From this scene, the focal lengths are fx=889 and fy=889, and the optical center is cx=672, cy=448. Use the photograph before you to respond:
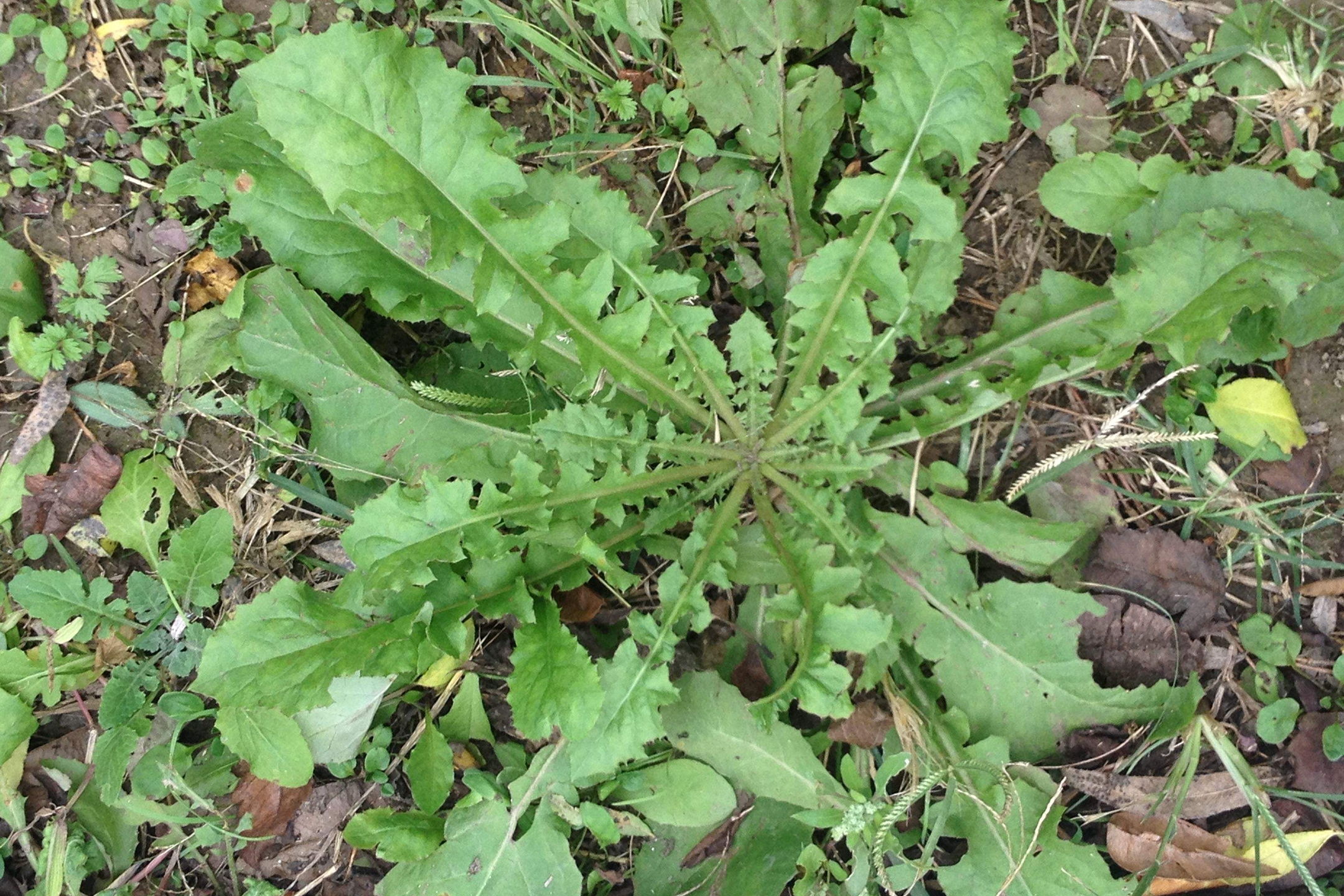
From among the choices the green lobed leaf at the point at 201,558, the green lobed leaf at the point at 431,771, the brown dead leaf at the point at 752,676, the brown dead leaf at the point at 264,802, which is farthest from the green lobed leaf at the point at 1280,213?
the brown dead leaf at the point at 264,802

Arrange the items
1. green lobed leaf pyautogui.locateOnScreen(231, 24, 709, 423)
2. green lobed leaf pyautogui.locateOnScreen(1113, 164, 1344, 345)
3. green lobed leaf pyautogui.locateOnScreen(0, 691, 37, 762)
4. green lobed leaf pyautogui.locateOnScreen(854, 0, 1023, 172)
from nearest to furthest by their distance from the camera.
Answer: green lobed leaf pyautogui.locateOnScreen(231, 24, 709, 423), green lobed leaf pyautogui.locateOnScreen(854, 0, 1023, 172), green lobed leaf pyautogui.locateOnScreen(1113, 164, 1344, 345), green lobed leaf pyautogui.locateOnScreen(0, 691, 37, 762)

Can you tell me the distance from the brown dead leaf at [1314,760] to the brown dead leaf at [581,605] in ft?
7.18

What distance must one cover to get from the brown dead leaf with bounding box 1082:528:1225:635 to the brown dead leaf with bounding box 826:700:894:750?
0.77 meters

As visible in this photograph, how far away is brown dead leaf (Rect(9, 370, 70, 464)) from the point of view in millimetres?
2883

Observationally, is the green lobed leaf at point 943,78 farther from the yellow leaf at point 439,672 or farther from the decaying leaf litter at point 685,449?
the yellow leaf at point 439,672

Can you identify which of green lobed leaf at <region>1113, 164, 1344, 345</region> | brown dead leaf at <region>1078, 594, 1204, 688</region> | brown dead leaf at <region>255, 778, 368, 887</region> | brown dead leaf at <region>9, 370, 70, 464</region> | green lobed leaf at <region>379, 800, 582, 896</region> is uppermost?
green lobed leaf at <region>1113, 164, 1344, 345</region>

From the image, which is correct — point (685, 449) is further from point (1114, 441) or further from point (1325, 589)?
point (1325, 589)

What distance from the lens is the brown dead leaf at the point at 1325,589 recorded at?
2768 millimetres

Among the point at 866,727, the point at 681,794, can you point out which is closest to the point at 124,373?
the point at 681,794

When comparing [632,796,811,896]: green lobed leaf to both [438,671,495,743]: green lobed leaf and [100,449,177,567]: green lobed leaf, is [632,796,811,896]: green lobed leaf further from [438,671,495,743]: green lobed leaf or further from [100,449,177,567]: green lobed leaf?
[100,449,177,567]: green lobed leaf

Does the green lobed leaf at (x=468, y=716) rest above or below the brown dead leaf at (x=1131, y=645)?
below

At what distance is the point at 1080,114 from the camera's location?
9.27ft

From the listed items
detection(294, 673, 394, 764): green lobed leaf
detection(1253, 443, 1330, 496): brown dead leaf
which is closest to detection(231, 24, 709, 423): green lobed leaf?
detection(294, 673, 394, 764): green lobed leaf

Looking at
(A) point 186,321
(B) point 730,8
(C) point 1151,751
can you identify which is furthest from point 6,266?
(C) point 1151,751
